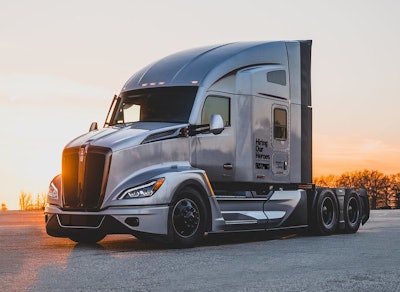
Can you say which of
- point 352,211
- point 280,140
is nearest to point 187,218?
point 280,140

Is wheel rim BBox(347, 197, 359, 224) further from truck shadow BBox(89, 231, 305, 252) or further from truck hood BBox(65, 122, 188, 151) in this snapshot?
truck hood BBox(65, 122, 188, 151)

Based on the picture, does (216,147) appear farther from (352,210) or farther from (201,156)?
(352,210)

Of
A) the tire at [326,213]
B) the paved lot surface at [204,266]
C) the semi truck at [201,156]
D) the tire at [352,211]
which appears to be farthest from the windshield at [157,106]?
the tire at [352,211]

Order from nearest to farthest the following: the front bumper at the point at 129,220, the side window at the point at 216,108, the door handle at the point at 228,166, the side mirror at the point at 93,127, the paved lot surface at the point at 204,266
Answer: the paved lot surface at the point at 204,266, the front bumper at the point at 129,220, the side window at the point at 216,108, the door handle at the point at 228,166, the side mirror at the point at 93,127

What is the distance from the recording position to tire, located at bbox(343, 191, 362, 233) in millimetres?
17750

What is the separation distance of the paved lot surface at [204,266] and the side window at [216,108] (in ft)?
7.44

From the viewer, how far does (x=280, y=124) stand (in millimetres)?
15664

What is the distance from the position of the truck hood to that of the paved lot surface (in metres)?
1.76

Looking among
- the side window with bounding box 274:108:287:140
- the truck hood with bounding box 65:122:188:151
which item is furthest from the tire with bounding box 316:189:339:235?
the truck hood with bounding box 65:122:188:151

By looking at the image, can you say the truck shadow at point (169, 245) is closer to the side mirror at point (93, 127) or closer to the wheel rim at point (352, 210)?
the wheel rim at point (352, 210)

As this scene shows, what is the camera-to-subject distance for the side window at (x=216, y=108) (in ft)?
44.7

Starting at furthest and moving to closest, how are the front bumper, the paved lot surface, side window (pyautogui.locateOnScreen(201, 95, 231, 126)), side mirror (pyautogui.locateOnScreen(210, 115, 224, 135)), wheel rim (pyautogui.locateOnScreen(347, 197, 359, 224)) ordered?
1. wheel rim (pyautogui.locateOnScreen(347, 197, 359, 224))
2. side window (pyautogui.locateOnScreen(201, 95, 231, 126))
3. side mirror (pyautogui.locateOnScreen(210, 115, 224, 135))
4. the front bumper
5. the paved lot surface

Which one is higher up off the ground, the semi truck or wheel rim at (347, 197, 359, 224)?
the semi truck

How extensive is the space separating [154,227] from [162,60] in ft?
13.1
